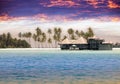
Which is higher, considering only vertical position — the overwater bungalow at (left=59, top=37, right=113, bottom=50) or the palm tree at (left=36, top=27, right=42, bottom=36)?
the palm tree at (left=36, top=27, right=42, bottom=36)

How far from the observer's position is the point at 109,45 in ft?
403

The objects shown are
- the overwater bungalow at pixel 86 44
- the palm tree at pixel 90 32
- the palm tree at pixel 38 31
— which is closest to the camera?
the overwater bungalow at pixel 86 44

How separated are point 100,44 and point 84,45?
5.64 metres

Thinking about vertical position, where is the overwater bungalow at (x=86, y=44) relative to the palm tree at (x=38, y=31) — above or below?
below

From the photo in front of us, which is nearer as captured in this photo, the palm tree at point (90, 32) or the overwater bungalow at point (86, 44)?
the overwater bungalow at point (86, 44)

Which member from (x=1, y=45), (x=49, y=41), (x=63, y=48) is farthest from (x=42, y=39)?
(x=63, y=48)

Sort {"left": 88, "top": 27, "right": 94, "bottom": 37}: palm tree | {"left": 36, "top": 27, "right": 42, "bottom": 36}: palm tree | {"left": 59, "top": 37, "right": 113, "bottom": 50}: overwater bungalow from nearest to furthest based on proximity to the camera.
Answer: {"left": 59, "top": 37, "right": 113, "bottom": 50}: overwater bungalow < {"left": 88, "top": 27, "right": 94, "bottom": 37}: palm tree < {"left": 36, "top": 27, "right": 42, "bottom": 36}: palm tree

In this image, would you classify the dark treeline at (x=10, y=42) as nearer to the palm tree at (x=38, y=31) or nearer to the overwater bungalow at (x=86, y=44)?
the palm tree at (x=38, y=31)

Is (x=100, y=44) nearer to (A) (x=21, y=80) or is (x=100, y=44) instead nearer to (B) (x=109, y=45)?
(B) (x=109, y=45)

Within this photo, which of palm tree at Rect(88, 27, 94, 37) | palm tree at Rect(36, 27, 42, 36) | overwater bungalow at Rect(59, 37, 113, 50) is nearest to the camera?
overwater bungalow at Rect(59, 37, 113, 50)

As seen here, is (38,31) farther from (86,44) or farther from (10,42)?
(86,44)

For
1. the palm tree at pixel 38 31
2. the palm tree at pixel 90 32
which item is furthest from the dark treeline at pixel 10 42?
the palm tree at pixel 90 32

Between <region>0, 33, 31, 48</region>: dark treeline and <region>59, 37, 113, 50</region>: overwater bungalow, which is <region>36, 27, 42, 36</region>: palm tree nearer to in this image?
<region>0, 33, 31, 48</region>: dark treeline

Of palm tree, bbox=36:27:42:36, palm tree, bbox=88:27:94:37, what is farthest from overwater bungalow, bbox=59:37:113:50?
palm tree, bbox=36:27:42:36
